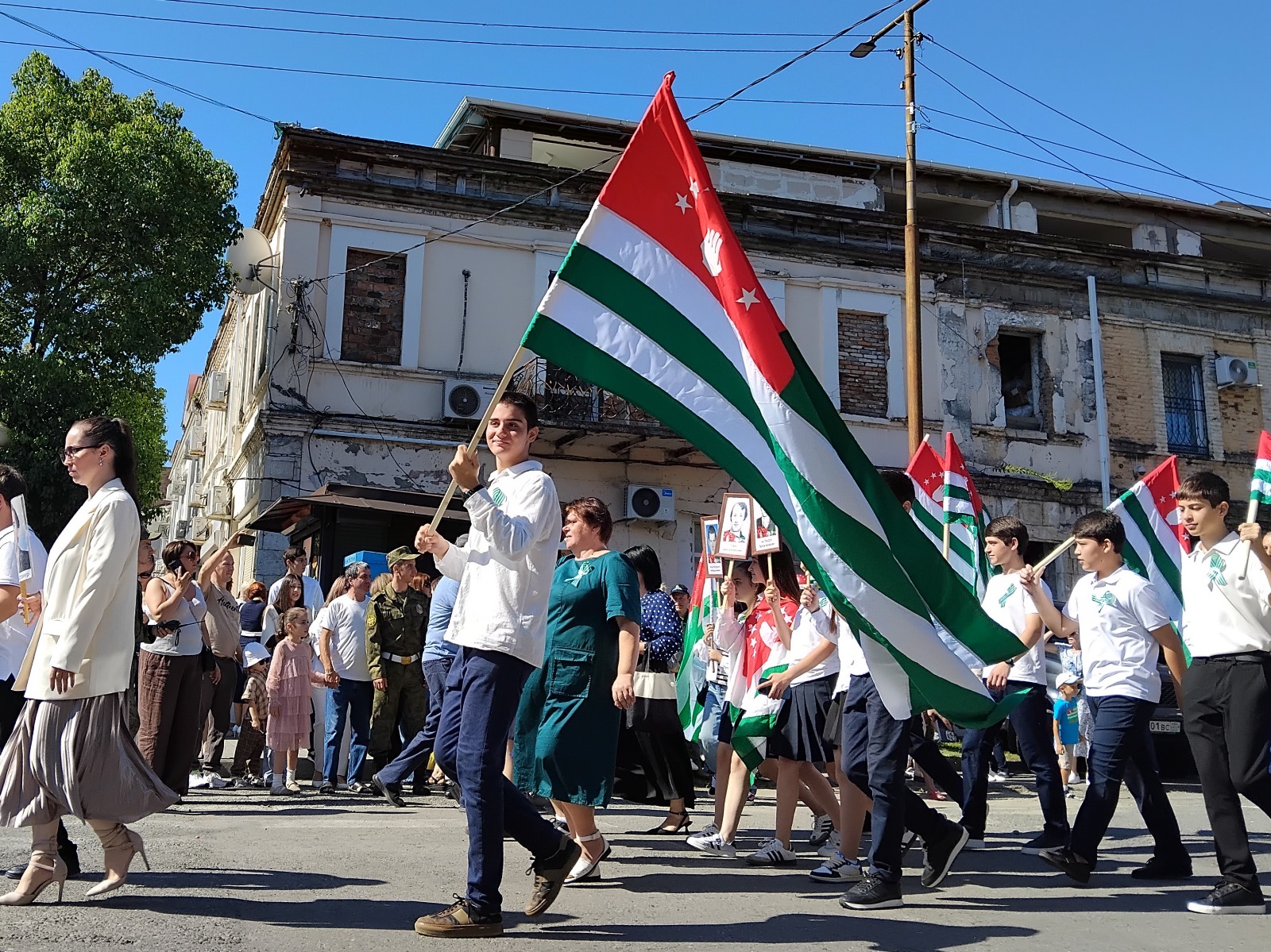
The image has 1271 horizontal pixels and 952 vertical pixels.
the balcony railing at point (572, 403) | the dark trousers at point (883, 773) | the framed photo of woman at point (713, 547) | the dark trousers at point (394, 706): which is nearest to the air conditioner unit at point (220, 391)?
the balcony railing at point (572, 403)

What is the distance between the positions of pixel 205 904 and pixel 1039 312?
23.3 metres

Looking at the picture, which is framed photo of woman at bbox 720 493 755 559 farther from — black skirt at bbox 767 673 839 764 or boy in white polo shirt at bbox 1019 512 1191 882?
boy in white polo shirt at bbox 1019 512 1191 882

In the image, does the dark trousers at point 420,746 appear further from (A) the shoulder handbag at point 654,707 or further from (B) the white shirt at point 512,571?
(B) the white shirt at point 512,571

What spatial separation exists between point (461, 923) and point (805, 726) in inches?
115

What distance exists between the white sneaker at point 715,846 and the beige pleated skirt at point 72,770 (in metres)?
3.34

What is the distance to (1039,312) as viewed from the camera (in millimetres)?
25391

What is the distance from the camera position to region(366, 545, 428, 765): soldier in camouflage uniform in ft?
35.0

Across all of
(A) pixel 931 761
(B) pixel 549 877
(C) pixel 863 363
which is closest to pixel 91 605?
(B) pixel 549 877

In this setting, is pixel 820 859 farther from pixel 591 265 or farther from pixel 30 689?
pixel 30 689

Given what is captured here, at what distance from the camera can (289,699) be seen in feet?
34.9

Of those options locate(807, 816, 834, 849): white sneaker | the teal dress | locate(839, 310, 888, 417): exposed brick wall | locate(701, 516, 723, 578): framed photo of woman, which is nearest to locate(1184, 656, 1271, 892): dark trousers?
locate(807, 816, 834, 849): white sneaker

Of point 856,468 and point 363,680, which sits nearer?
point 856,468

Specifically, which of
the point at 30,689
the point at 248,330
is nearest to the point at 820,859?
the point at 30,689

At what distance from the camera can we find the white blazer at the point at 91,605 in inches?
193
